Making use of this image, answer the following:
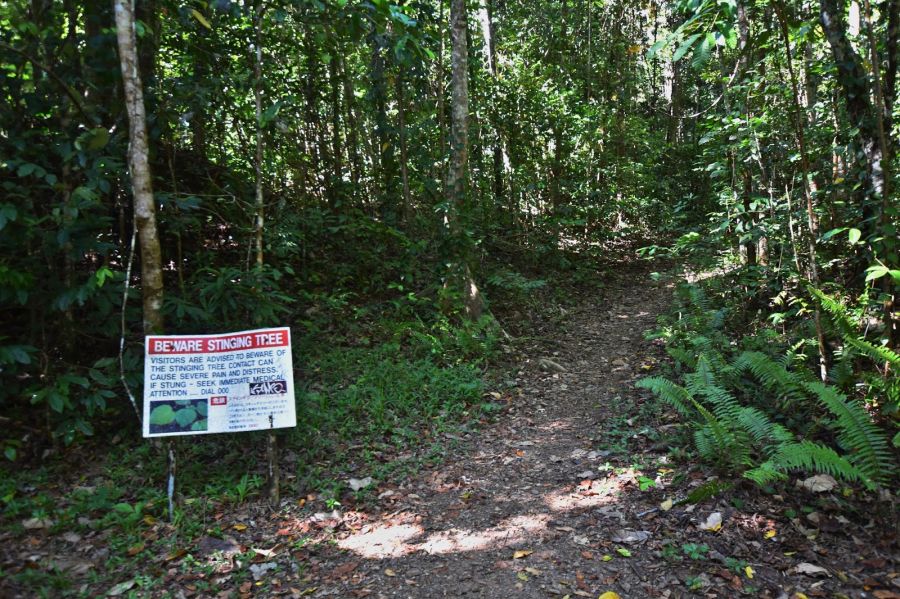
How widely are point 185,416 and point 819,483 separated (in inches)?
207

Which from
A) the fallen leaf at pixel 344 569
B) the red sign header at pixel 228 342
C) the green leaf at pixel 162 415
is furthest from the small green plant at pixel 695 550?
the green leaf at pixel 162 415

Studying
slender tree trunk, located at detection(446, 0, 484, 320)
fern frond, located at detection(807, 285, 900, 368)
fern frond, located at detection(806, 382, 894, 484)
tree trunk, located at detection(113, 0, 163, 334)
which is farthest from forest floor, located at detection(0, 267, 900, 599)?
slender tree trunk, located at detection(446, 0, 484, 320)

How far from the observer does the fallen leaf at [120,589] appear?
3.57 m

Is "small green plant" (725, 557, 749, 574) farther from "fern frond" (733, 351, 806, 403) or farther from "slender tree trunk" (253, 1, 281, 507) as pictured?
"slender tree trunk" (253, 1, 281, 507)

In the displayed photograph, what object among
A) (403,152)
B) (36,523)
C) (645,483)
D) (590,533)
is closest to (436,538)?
(590,533)

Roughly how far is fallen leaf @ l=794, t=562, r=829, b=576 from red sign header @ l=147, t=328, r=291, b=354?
419 cm

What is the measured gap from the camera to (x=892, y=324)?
5395 millimetres

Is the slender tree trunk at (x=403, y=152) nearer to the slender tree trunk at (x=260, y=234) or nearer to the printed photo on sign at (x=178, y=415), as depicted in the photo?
the slender tree trunk at (x=260, y=234)

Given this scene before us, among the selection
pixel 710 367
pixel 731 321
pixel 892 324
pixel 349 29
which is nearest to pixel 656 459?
pixel 710 367

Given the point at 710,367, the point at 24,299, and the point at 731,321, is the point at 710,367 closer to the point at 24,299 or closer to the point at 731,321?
the point at 731,321

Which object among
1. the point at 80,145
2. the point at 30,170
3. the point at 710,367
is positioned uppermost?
the point at 80,145

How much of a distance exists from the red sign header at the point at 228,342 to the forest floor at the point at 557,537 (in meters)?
1.39

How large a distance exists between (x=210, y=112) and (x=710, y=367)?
7.01 metres

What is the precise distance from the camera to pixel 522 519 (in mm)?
4562
